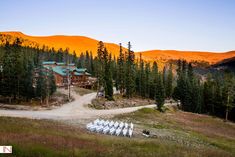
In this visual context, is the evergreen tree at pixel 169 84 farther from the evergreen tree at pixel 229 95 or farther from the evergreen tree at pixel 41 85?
the evergreen tree at pixel 41 85

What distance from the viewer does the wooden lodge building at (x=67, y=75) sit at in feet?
318

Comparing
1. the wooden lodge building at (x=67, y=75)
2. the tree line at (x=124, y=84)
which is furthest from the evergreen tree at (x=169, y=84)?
the wooden lodge building at (x=67, y=75)

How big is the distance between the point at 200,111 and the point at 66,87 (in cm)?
Result: 4860

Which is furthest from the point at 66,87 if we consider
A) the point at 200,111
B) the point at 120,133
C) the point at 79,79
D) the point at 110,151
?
the point at 110,151

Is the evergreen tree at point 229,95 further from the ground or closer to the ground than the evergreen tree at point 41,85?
closer to the ground

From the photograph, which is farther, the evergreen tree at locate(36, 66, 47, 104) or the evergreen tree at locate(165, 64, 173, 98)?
the evergreen tree at locate(165, 64, 173, 98)

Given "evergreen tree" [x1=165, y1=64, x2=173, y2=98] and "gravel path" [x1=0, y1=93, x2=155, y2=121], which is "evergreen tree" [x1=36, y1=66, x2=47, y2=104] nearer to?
"gravel path" [x1=0, y1=93, x2=155, y2=121]

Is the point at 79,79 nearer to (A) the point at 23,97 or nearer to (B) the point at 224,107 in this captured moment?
(A) the point at 23,97

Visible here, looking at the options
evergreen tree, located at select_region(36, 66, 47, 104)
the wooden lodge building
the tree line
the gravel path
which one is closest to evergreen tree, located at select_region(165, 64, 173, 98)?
the tree line

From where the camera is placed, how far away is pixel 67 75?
9750cm

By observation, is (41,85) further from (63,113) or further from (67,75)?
(67,75)

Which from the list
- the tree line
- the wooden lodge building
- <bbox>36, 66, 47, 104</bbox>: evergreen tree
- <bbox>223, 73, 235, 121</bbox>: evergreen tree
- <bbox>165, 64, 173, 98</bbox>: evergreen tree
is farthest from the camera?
<bbox>165, 64, 173, 98</bbox>: evergreen tree

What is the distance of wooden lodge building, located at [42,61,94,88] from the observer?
96938mm

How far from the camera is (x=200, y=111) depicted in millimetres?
97812
